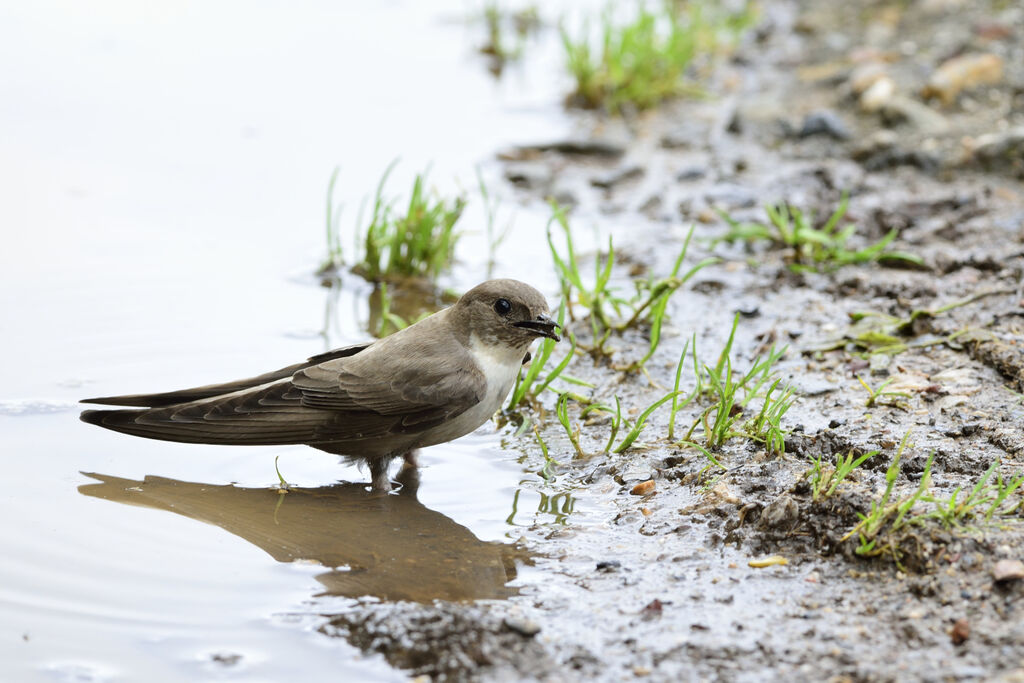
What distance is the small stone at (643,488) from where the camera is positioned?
454 cm

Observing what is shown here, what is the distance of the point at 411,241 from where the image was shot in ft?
21.7

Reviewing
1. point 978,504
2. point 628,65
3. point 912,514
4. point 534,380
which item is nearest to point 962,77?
point 628,65

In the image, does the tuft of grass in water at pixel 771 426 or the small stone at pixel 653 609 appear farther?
the tuft of grass in water at pixel 771 426

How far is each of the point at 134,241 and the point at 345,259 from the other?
1.27 m

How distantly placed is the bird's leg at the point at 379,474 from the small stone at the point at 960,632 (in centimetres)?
232

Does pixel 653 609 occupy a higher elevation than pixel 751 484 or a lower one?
lower

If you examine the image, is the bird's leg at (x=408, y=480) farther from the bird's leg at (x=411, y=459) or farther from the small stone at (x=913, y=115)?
the small stone at (x=913, y=115)

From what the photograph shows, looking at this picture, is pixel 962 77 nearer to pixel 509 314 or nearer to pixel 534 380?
pixel 534 380

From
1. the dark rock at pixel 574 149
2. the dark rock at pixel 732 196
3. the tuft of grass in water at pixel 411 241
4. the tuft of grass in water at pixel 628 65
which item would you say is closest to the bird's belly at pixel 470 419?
the tuft of grass in water at pixel 411 241

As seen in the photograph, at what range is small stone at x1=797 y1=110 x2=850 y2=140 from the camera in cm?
851

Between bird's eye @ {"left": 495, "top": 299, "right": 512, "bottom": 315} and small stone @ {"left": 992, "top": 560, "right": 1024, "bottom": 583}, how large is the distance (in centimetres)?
216

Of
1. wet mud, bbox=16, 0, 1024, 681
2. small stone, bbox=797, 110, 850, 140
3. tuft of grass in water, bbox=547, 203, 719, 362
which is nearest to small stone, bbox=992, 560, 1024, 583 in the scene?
wet mud, bbox=16, 0, 1024, 681

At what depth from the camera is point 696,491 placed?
4.46 m

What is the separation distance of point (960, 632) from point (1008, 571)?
30cm
